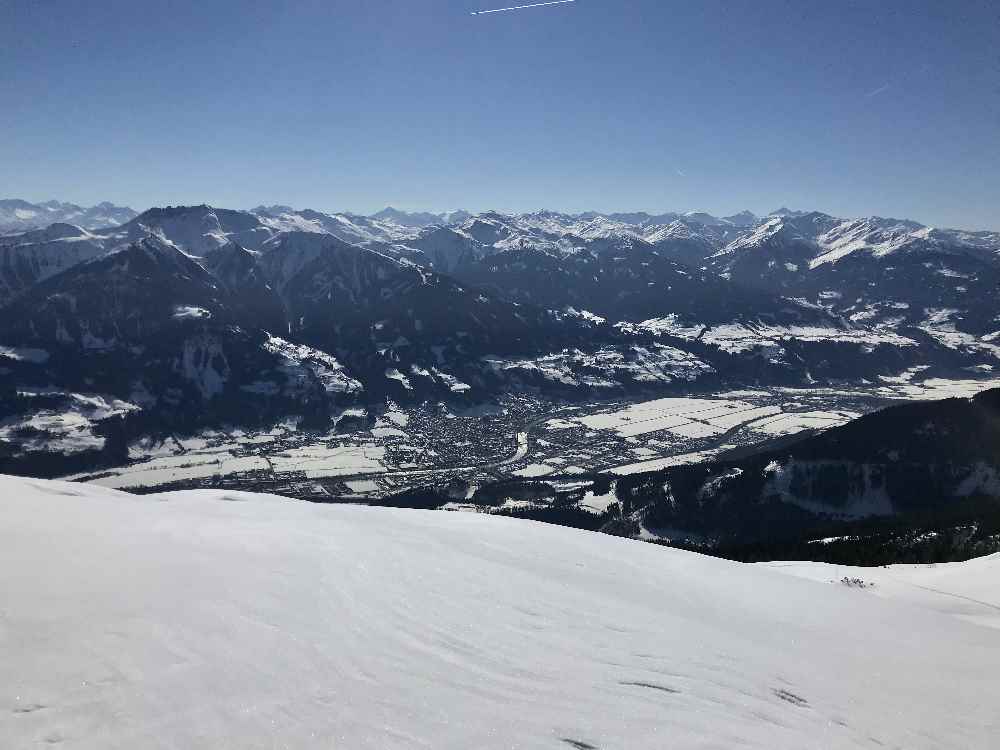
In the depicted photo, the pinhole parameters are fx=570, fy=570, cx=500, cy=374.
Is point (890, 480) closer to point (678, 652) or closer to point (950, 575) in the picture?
point (950, 575)

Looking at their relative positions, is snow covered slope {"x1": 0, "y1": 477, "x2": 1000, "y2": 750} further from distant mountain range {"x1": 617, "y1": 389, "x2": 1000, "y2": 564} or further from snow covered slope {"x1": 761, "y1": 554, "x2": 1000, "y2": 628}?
distant mountain range {"x1": 617, "y1": 389, "x2": 1000, "y2": 564}

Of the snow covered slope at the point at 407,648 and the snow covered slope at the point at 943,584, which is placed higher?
the snow covered slope at the point at 407,648

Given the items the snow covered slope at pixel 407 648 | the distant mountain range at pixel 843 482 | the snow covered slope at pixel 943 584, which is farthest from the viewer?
the distant mountain range at pixel 843 482

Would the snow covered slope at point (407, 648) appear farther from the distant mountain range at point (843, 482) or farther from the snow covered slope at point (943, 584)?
the distant mountain range at point (843, 482)

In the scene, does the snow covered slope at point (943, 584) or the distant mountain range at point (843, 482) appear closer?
the snow covered slope at point (943, 584)

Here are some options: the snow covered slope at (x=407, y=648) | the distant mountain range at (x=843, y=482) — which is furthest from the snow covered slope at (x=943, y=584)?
the distant mountain range at (x=843, y=482)

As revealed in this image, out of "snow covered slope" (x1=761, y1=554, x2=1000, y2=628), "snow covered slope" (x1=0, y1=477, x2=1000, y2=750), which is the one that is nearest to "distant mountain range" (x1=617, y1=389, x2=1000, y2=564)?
"snow covered slope" (x1=761, y1=554, x2=1000, y2=628)

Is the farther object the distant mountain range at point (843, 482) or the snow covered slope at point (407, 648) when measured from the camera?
the distant mountain range at point (843, 482)

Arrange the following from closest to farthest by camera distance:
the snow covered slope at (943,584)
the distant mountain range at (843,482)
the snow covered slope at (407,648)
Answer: the snow covered slope at (407,648) → the snow covered slope at (943,584) → the distant mountain range at (843,482)

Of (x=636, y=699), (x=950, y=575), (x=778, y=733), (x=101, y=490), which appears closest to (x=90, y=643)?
(x=636, y=699)
